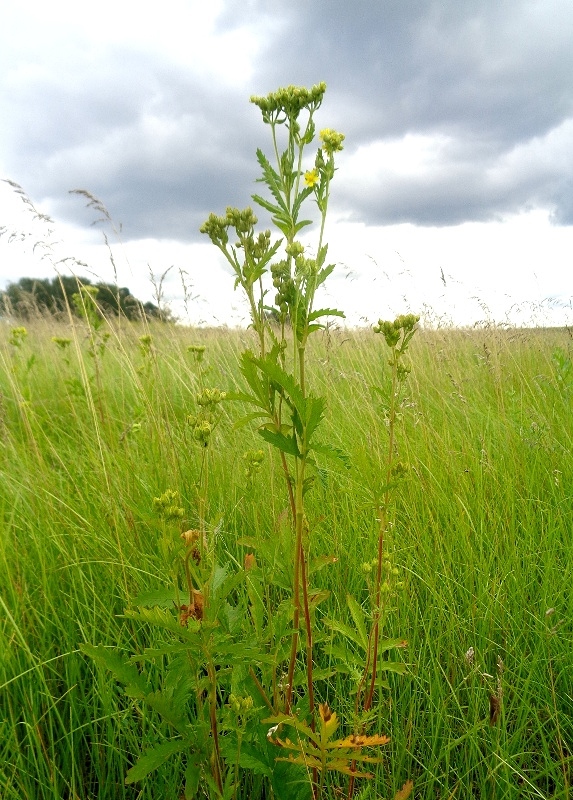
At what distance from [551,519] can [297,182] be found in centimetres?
173

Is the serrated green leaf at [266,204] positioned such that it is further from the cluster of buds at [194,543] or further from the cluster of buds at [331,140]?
the cluster of buds at [194,543]

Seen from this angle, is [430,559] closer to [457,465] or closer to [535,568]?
[535,568]

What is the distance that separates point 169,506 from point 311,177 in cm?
81

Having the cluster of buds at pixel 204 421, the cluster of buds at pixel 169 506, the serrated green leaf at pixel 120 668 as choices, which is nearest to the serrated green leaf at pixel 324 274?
the cluster of buds at pixel 204 421

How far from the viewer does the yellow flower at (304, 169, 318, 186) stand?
1.29m

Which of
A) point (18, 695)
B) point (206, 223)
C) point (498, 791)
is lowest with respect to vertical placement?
point (498, 791)

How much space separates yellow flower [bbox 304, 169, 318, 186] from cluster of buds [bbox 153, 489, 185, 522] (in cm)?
76

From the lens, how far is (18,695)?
1.61 m

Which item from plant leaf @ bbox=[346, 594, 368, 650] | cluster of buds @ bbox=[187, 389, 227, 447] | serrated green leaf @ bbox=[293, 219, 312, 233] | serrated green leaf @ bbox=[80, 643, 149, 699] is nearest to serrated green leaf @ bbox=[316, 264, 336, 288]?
serrated green leaf @ bbox=[293, 219, 312, 233]

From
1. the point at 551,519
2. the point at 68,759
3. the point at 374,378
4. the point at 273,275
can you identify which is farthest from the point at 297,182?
the point at 374,378

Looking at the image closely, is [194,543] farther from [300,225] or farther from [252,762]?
[300,225]

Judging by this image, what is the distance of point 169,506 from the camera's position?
1.09 metres

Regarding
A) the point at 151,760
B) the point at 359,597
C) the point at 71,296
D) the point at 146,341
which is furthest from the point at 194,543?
the point at 71,296

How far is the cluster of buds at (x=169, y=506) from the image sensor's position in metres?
1.08
